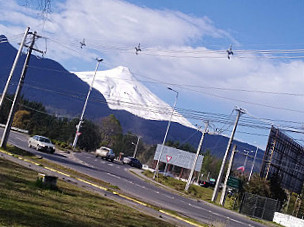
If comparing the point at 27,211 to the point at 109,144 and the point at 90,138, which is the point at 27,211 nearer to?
the point at 90,138

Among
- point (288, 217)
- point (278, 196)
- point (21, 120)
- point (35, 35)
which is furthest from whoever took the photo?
point (21, 120)

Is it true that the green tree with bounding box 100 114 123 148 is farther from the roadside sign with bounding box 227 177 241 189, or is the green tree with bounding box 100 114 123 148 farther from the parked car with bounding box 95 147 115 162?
the roadside sign with bounding box 227 177 241 189

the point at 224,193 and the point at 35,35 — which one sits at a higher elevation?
the point at 35,35

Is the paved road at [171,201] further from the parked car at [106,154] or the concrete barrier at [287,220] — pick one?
the parked car at [106,154]

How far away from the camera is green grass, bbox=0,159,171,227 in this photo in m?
9.03

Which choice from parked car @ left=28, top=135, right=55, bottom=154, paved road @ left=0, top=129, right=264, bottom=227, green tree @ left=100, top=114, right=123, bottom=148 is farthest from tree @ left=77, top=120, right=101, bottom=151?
paved road @ left=0, top=129, right=264, bottom=227

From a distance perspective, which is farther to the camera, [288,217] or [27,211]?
[288,217]

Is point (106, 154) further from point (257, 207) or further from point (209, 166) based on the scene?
point (209, 166)

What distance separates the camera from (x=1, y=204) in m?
9.66

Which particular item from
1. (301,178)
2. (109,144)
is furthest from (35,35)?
(109,144)

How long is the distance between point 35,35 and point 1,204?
30.2m

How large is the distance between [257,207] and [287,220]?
9.05 ft

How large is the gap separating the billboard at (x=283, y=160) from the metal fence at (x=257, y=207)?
18896 millimetres

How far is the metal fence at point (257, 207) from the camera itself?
36531 millimetres
